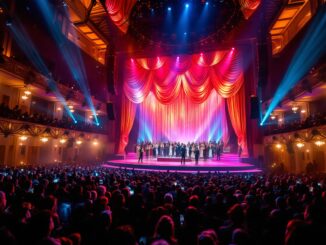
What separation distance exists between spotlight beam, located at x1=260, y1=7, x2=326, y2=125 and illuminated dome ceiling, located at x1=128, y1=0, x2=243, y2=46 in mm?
5601

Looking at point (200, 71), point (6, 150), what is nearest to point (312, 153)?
point (200, 71)

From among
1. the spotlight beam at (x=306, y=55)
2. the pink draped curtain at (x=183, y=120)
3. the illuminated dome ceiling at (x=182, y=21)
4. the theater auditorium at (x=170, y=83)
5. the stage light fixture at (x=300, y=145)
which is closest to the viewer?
the spotlight beam at (x=306, y=55)

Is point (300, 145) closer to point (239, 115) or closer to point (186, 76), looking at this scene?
point (239, 115)

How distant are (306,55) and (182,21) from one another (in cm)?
1066

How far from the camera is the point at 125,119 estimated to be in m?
23.5

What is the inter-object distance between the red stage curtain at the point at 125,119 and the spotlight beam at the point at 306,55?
1299 centimetres

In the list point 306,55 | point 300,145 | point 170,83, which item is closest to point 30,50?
point 170,83

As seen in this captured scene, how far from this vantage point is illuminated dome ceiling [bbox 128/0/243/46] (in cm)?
1700

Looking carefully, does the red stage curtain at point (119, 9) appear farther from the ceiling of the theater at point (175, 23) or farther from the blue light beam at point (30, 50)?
the blue light beam at point (30, 50)

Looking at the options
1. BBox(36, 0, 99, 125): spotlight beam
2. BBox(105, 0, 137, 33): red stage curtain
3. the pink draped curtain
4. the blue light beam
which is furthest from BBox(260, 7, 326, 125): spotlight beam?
BBox(36, 0, 99, 125): spotlight beam

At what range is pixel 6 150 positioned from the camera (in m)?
17.8

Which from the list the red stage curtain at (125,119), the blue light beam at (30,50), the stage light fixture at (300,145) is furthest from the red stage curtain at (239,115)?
the blue light beam at (30,50)

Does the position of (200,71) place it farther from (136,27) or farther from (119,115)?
(119,115)

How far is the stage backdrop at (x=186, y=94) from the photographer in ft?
65.9
